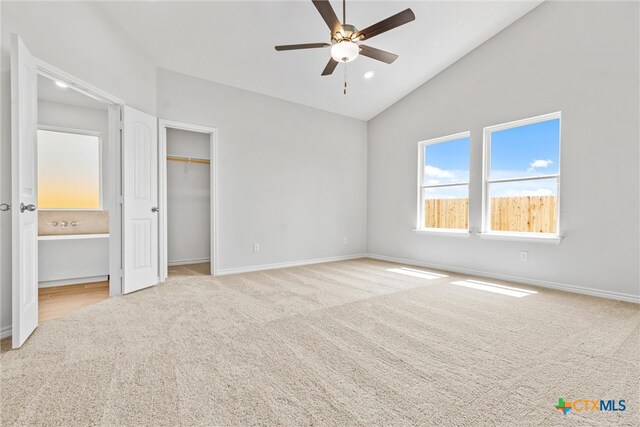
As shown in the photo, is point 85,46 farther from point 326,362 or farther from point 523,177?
point 523,177

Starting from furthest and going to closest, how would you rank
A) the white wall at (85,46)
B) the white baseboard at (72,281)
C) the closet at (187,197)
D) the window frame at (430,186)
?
the closet at (187,197) → the window frame at (430,186) → the white baseboard at (72,281) → the white wall at (85,46)

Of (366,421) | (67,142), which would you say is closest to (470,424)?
(366,421)

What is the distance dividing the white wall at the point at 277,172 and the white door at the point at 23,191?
1851 millimetres

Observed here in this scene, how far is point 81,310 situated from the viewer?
3006mm

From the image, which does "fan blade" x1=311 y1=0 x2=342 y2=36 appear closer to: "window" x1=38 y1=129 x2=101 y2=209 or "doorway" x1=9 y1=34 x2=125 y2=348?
"doorway" x1=9 y1=34 x2=125 y2=348

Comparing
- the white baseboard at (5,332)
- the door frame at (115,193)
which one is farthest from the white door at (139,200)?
the white baseboard at (5,332)

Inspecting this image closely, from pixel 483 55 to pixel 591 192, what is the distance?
98.2 inches

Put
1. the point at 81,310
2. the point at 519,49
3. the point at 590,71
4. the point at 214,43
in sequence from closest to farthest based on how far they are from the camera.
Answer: the point at 81,310 → the point at 590,71 → the point at 214,43 → the point at 519,49

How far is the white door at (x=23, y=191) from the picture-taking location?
2146mm

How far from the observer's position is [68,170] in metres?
4.53

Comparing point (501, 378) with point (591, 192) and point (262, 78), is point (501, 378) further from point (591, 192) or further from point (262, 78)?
point (262, 78)

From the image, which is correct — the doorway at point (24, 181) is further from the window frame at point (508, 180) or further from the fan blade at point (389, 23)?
the window frame at point (508, 180)

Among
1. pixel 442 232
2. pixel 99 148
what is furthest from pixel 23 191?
pixel 442 232

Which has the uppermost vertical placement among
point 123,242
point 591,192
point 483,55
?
point 483,55
